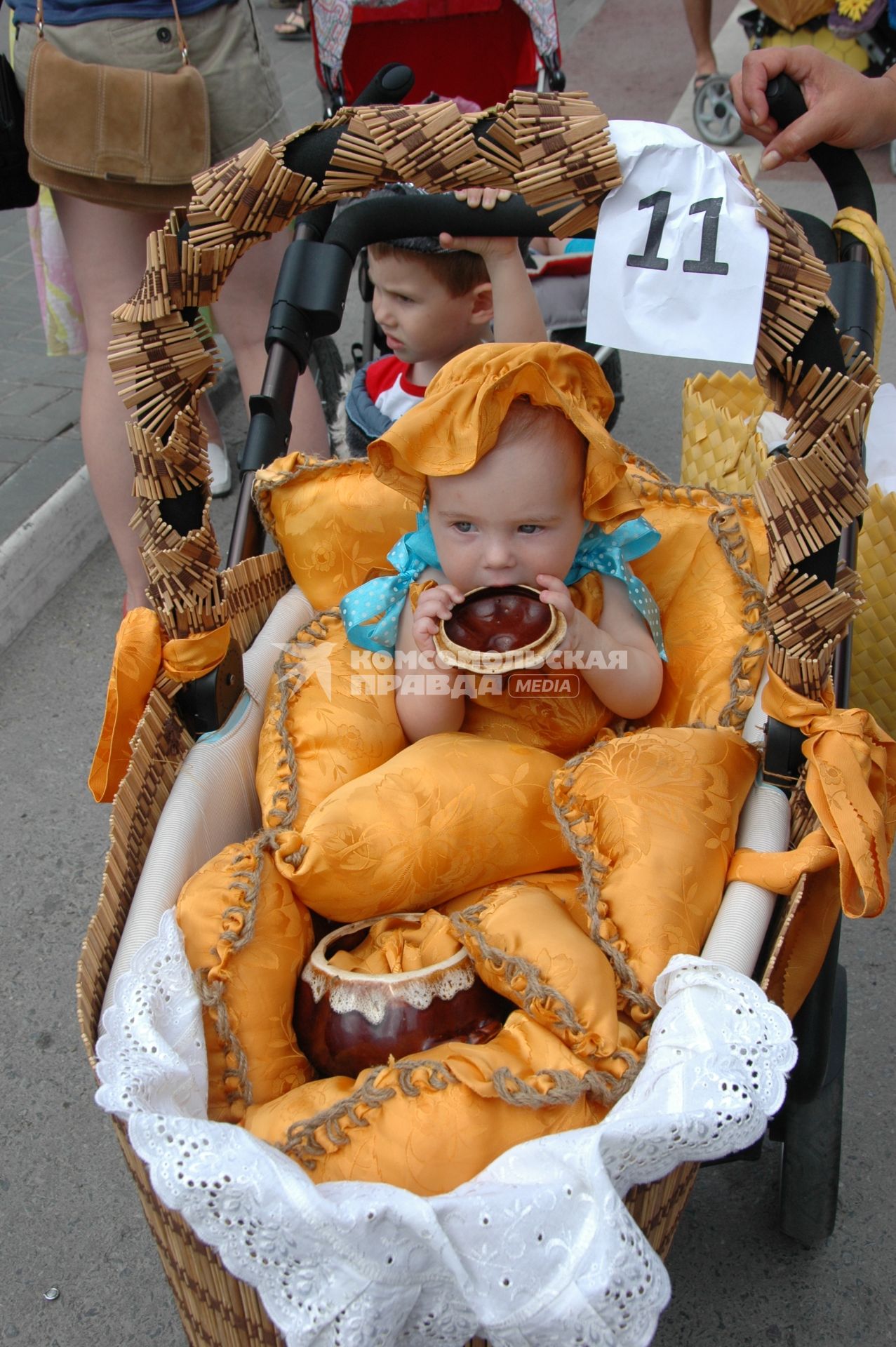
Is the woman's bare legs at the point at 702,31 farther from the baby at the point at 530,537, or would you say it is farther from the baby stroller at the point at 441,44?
the baby at the point at 530,537

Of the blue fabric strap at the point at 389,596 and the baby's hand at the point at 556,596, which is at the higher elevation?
the baby's hand at the point at 556,596

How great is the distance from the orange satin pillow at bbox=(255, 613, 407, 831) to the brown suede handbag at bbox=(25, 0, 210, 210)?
911 millimetres

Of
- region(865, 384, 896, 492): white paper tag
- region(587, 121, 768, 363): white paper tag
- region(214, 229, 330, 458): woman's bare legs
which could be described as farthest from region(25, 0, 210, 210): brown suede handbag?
region(865, 384, 896, 492): white paper tag

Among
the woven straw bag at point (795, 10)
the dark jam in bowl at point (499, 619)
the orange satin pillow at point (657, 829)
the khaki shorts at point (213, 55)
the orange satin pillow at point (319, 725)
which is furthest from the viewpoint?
the woven straw bag at point (795, 10)

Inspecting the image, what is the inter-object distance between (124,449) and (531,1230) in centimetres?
176

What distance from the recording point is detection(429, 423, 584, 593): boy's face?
1.34 meters

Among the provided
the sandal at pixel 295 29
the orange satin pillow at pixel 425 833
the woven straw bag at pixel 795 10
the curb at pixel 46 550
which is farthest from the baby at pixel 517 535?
the sandal at pixel 295 29

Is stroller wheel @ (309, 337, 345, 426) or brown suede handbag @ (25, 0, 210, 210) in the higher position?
brown suede handbag @ (25, 0, 210, 210)

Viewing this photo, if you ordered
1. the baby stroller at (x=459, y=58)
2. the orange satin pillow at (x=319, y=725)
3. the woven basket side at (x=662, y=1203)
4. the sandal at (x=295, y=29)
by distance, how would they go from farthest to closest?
1. the sandal at (x=295, y=29)
2. the baby stroller at (x=459, y=58)
3. the orange satin pillow at (x=319, y=725)
4. the woven basket side at (x=662, y=1203)

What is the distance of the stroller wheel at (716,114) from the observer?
4.31m

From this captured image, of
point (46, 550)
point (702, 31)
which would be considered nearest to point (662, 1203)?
point (46, 550)

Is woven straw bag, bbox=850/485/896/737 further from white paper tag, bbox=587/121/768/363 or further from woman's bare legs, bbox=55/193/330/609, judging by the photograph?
woman's bare legs, bbox=55/193/330/609

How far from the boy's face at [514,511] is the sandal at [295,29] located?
5.35 m

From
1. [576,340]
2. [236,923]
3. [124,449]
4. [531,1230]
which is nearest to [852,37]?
[576,340]
